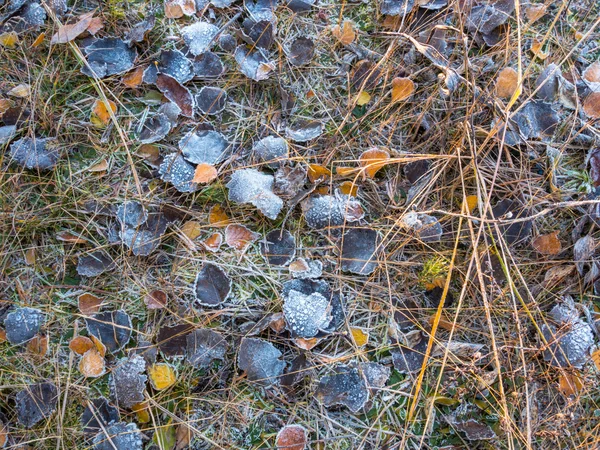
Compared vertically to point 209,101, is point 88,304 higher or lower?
lower

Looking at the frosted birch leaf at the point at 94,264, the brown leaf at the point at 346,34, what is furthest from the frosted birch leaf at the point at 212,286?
the brown leaf at the point at 346,34

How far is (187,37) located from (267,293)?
3.23 feet

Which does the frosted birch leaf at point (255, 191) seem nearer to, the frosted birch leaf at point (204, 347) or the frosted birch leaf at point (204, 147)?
the frosted birch leaf at point (204, 147)

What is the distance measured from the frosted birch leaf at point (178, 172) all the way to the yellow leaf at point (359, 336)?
703mm

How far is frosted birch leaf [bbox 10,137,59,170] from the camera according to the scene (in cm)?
171

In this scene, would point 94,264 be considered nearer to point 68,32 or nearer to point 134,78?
point 134,78

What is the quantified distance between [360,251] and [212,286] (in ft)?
1.61

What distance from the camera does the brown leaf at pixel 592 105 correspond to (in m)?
1.76

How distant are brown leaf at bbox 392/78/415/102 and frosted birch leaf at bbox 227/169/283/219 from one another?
54 centimetres

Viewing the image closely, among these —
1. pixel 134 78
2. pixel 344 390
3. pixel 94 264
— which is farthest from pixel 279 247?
pixel 134 78

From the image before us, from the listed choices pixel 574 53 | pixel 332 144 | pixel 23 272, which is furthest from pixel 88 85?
pixel 574 53

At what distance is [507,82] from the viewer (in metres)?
1.76

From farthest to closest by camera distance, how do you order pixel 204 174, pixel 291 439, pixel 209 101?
1. pixel 209 101
2. pixel 204 174
3. pixel 291 439

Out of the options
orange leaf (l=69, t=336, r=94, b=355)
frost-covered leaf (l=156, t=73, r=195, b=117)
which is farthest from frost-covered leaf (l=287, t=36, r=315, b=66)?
orange leaf (l=69, t=336, r=94, b=355)
